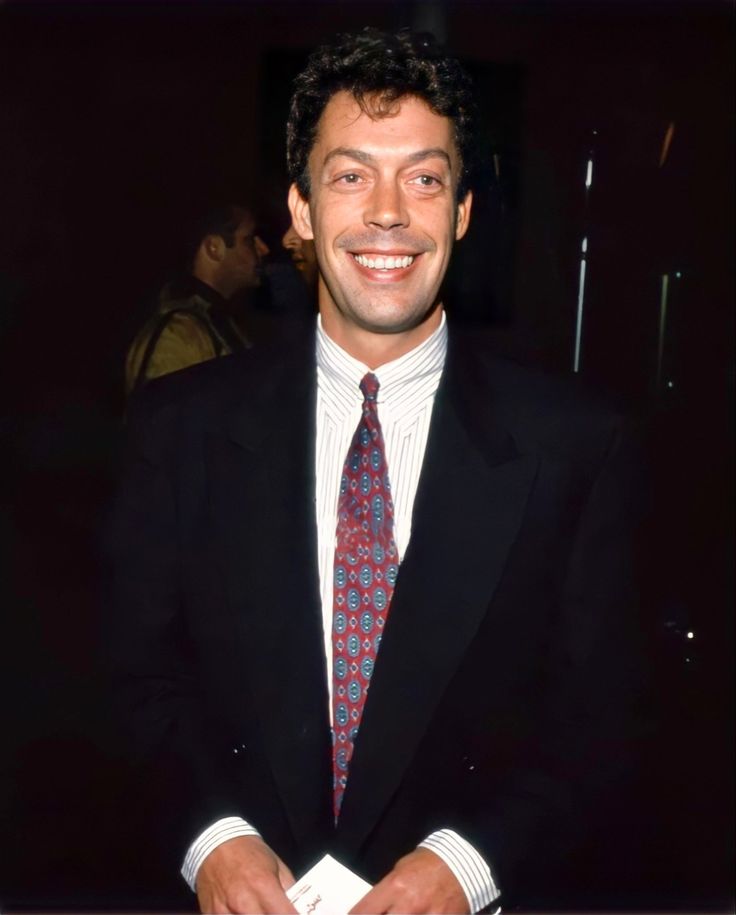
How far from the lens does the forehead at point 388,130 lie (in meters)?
1.67

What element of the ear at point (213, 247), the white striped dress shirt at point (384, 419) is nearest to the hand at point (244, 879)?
the white striped dress shirt at point (384, 419)

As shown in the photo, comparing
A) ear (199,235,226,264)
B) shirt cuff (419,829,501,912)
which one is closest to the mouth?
shirt cuff (419,829,501,912)

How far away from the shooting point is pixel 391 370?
69.1 inches

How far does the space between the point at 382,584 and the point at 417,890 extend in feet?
1.45

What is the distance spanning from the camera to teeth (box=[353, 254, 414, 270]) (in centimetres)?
166

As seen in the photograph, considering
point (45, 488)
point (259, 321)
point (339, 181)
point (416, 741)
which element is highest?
point (339, 181)

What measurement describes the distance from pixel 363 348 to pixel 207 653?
0.55 meters

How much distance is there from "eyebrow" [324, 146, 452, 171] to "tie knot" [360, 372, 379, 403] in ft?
1.09

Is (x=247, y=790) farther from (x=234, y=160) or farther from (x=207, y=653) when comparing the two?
Result: (x=234, y=160)

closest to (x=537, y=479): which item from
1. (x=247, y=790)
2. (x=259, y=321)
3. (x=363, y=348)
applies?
(x=363, y=348)

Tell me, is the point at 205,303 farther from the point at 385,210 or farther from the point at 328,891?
the point at 328,891

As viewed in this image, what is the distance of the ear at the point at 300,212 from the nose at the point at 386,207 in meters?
0.17

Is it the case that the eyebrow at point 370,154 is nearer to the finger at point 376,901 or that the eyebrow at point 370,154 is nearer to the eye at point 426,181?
the eye at point 426,181

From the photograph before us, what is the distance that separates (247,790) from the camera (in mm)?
1717
